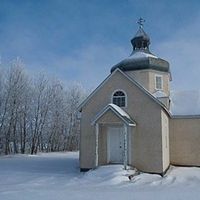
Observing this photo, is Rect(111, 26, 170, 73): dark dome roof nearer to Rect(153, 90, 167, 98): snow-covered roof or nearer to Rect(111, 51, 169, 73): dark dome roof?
Rect(111, 51, 169, 73): dark dome roof

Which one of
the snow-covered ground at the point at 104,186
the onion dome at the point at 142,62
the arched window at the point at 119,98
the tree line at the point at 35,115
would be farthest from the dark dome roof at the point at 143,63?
the tree line at the point at 35,115

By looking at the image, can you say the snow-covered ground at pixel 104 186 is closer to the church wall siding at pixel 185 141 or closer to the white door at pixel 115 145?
the church wall siding at pixel 185 141

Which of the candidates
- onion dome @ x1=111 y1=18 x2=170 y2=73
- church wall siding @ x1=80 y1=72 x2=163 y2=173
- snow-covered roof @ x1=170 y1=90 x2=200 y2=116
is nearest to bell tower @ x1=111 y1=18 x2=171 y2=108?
onion dome @ x1=111 y1=18 x2=170 y2=73

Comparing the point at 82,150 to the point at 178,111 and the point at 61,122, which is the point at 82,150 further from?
the point at 61,122

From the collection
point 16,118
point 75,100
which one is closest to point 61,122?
point 75,100

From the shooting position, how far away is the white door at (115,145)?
17.3 metres

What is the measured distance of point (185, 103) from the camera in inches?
803

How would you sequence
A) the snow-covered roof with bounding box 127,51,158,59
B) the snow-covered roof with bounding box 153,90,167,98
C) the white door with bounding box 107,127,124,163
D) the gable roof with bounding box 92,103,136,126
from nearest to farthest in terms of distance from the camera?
the gable roof with bounding box 92,103,136,126 → the white door with bounding box 107,127,124,163 → the snow-covered roof with bounding box 153,90,167,98 → the snow-covered roof with bounding box 127,51,158,59

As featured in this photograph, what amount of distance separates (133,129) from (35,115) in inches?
884

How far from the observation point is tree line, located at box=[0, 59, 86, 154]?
1297 inches

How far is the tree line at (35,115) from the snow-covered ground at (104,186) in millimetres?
17757

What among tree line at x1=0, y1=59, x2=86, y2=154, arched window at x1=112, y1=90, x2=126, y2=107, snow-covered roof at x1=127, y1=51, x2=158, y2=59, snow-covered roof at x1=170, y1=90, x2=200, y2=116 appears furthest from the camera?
tree line at x1=0, y1=59, x2=86, y2=154

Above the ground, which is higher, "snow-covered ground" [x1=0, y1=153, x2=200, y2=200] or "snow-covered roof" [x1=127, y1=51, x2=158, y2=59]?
"snow-covered roof" [x1=127, y1=51, x2=158, y2=59]

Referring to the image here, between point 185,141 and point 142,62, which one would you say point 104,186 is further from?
point 142,62
